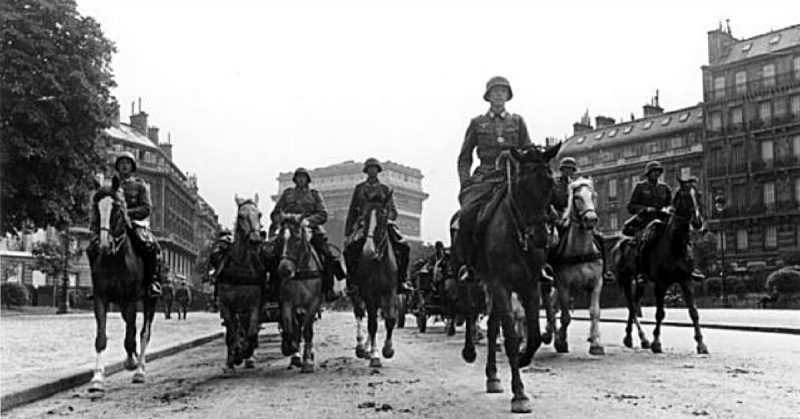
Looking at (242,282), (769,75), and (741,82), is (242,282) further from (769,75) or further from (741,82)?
(741,82)

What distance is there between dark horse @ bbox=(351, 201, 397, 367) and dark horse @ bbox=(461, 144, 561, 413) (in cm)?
455

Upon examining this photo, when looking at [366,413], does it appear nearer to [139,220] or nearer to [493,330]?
[493,330]

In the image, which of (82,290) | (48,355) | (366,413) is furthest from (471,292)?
(82,290)

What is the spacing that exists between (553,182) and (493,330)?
192 centimetres

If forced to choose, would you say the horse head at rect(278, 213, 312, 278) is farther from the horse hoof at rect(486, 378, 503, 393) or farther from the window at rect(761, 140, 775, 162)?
the window at rect(761, 140, 775, 162)

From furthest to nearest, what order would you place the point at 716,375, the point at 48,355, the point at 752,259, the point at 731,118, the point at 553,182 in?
the point at 731,118
the point at 752,259
the point at 48,355
the point at 716,375
the point at 553,182

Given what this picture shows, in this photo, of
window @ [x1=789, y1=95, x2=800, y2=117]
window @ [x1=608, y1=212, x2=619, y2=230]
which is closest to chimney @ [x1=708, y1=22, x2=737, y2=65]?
window @ [x1=789, y1=95, x2=800, y2=117]

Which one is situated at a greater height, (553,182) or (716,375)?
(553,182)

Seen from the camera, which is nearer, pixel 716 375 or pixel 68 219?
pixel 716 375

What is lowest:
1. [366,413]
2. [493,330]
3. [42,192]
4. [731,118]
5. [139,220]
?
[366,413]

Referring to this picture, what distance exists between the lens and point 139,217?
→ 1348 cm

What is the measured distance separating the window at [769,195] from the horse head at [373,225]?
7537cm

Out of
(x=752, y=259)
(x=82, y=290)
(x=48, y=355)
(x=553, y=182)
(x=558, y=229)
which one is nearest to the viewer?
(x=553, y=182)

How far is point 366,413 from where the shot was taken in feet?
29.2
